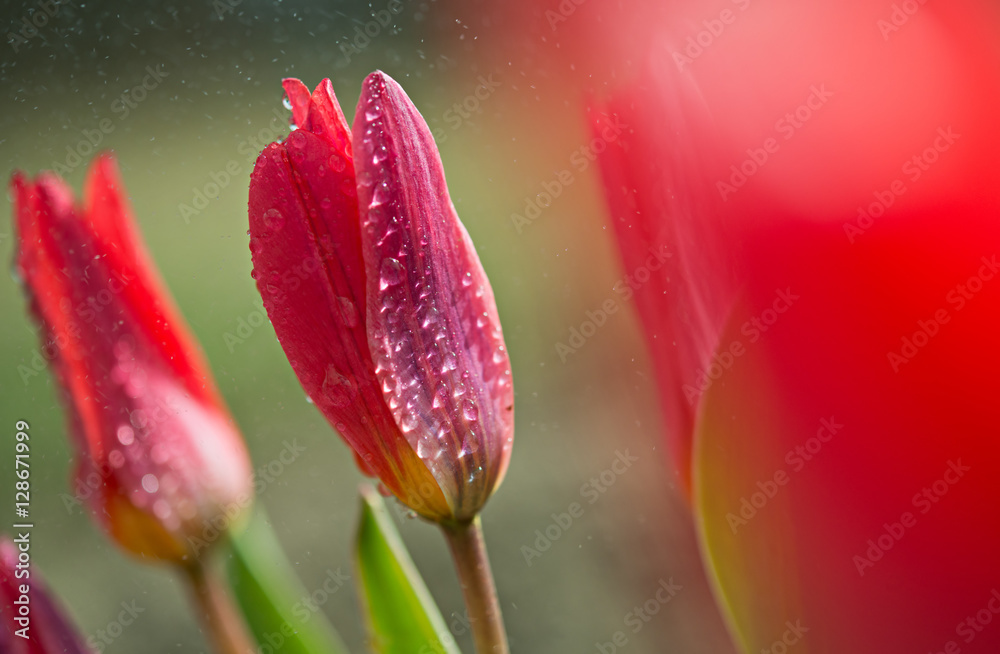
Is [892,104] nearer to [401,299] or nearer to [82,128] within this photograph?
[401,299]

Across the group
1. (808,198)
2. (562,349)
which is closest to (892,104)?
(808,198)

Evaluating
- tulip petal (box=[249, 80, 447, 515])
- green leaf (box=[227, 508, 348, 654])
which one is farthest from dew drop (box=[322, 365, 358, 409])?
green leaf (box=[227, 508, 348, 654])

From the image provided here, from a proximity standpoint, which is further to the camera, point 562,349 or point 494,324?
point 562,349

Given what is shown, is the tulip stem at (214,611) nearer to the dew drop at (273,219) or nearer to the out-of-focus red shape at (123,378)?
the out-of-focus red shape at (123,378)

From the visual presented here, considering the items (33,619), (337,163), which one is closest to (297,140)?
(337,163)

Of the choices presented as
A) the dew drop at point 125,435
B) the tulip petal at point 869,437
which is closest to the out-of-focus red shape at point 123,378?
the dew drop at point 125,435

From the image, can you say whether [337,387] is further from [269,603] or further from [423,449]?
[269,603]

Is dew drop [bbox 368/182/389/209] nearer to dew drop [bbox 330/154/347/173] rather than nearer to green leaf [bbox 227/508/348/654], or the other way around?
dew drop [bbox 330/154/347/173]

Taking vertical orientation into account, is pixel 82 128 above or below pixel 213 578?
above
